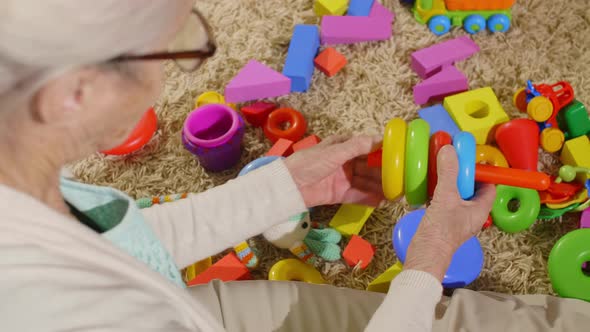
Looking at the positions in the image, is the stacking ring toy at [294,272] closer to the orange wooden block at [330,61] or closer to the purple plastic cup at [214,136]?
the purple plastic cup at [214,136]

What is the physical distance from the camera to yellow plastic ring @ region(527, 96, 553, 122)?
119 centimetres

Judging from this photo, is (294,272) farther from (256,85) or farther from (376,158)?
(256,85)

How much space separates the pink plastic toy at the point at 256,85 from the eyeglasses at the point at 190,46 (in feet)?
2.66

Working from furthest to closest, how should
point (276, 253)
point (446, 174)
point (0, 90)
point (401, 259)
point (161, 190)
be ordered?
point (161, 190) → point (276, 253) → point (401, 259) → point (446, 174) → point (0, 90)

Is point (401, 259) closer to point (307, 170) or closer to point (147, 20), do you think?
point (307, 170)

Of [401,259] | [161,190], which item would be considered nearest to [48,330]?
[401,259]

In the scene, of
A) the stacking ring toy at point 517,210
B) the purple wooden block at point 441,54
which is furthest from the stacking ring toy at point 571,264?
the purple wooden block at point 441,54

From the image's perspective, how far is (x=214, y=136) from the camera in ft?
4.32

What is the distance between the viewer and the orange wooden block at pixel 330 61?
1.40 m

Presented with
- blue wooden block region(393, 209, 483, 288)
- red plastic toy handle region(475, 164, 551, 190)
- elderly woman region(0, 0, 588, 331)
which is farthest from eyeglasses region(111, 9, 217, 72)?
blue wooden block region(393, 209, 483, 288)

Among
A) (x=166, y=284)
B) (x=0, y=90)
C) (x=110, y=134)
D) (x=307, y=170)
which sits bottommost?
(x=307, y=170)

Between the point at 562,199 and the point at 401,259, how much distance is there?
0.35 m

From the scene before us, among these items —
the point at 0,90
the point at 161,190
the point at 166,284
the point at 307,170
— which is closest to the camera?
the point at 0,90

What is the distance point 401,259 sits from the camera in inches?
42.7
